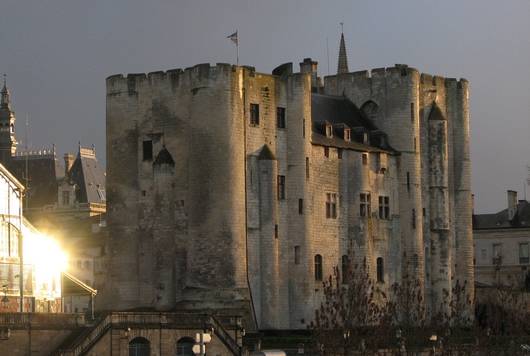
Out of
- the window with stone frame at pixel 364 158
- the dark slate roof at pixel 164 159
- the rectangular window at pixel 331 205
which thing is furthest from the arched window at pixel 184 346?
the window with stone frame at pixel 364 158

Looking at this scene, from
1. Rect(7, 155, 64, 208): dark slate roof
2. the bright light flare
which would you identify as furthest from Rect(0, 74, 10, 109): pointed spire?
the bright light flare

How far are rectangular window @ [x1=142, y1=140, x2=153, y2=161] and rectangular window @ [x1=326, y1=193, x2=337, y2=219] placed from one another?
1213 centimetres

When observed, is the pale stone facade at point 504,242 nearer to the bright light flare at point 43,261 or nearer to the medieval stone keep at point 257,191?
the medieval stone keep at point 257,191

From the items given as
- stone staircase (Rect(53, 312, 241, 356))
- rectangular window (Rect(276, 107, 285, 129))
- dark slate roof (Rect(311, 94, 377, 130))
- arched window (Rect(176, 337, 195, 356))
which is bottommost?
arched window (Rect(176, 337, 195, 356))

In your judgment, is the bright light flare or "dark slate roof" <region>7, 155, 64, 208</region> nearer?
the bright light flare

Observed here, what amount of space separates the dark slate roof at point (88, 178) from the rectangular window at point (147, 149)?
160ft

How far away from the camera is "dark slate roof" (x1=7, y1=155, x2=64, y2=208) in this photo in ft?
513

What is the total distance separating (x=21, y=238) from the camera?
89125 mm

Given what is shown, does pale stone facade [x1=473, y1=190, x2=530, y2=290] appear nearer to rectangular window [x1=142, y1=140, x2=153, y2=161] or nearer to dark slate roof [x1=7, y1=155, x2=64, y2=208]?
dark slate roof [x1=7, y1=155, x2=64, y2=208]

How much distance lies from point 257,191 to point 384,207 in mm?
13919

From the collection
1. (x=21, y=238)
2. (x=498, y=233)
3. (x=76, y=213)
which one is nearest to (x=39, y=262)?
(x=21, y=238)

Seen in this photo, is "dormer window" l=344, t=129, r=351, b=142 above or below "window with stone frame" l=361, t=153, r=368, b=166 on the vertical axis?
above

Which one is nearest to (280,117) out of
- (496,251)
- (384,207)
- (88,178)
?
(384,207)

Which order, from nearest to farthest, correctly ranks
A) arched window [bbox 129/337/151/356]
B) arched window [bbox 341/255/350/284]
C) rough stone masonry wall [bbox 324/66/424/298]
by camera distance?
arched window [bbox 129/337/151/356] → arched window [bbox 341/255/350/284] → rough stone masonry wall [bbox 324/66/424/298]
